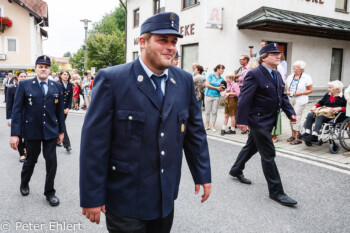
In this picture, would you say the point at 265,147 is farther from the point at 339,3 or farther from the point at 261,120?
the point at 339,3

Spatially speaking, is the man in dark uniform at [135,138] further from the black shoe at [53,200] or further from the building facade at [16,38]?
the building facade at [16,38]

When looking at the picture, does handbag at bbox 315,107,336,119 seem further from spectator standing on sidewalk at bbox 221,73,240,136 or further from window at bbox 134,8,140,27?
window at bbox 134,8,140,27

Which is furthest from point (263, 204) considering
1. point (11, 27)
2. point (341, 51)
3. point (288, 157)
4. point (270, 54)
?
point (11, 27)

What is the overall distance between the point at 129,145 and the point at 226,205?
263cm

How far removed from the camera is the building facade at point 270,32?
44.9 feet

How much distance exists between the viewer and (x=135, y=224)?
1.98 metres

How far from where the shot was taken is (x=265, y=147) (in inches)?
170

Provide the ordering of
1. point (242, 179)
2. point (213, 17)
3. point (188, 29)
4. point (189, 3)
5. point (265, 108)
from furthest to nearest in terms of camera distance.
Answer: point (189, 3), point (188, 29), point (213, 17), point (242, 179), point (265, 108)

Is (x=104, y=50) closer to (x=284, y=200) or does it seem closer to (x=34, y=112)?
(x=34, y=112)

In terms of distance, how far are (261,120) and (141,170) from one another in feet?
9.14

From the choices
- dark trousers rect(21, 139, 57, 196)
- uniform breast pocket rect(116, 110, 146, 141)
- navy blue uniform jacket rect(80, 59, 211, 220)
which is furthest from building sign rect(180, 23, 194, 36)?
uniform breast pocket rect(116, 110, 146, 141)

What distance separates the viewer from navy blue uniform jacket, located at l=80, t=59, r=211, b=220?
191 cm

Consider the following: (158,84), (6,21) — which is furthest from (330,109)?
(6,21)

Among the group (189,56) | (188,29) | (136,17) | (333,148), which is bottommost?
(333,148)
